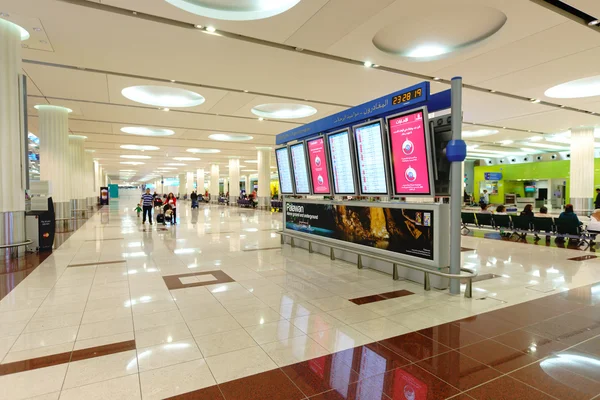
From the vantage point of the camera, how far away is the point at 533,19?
5895mm

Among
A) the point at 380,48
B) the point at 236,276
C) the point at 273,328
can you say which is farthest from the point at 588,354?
the point at 380,48

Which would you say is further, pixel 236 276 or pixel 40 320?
pixel 236 276

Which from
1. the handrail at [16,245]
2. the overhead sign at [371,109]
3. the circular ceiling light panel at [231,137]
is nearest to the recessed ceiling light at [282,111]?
the overhead sign at [371,109]

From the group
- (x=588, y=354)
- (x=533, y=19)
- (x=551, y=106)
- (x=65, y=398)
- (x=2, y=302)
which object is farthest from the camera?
(x=551, y=106)

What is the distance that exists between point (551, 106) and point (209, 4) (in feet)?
39.6

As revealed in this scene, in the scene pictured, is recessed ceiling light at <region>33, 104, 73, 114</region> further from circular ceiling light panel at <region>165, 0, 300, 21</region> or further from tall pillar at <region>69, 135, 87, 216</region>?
circular ceiling light panel at <region>165, 0, 300, 21</region>

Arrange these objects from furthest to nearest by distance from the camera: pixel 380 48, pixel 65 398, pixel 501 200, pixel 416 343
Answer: pixel 501 200
pixel 380 48
pixel 416 343
pixel 65 398

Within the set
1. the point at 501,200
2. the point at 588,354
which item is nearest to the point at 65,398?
the point at 588,354

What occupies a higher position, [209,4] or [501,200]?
[209,4]

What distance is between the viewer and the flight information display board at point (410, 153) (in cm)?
529

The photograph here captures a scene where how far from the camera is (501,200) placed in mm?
31812

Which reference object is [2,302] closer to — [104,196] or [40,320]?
[40,320]

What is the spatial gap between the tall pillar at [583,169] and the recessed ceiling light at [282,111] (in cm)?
1291

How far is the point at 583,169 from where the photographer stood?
637 inches
